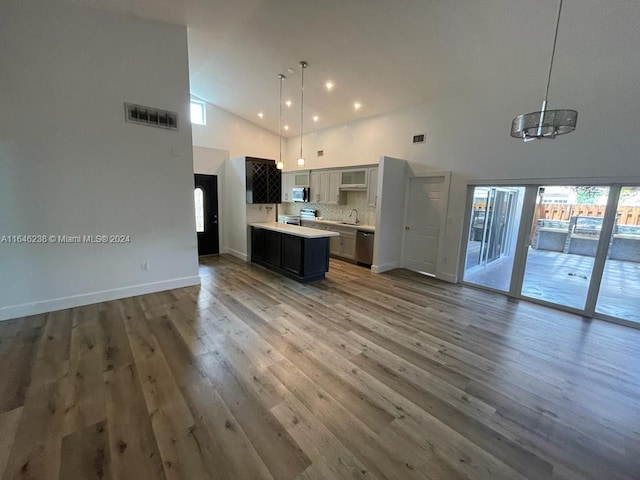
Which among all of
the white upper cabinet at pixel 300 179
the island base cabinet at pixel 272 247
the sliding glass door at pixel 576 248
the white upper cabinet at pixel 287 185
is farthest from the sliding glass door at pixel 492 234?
the white upper cabinet at pixel 287 185

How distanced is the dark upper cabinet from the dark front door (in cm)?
135

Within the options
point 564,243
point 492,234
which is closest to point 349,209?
point 492,234

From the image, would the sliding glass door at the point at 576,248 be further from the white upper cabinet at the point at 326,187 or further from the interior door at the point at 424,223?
the white upper cabinet at the point at 326,187

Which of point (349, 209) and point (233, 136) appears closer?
point (349, 209)

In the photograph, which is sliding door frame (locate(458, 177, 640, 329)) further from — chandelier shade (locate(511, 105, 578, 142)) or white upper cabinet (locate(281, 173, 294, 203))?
white upper cabinet (locate(281, 173, 294, 203))

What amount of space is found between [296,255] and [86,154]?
10.8 feet

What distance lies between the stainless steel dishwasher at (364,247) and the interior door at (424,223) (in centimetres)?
81

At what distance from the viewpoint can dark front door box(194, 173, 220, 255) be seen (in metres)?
6.56

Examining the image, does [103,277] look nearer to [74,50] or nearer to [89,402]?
[89,402]

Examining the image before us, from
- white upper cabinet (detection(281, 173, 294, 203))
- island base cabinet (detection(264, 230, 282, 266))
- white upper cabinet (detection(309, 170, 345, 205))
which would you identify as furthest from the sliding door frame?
white upper cabinet (detection(281, 173, 294, 203))

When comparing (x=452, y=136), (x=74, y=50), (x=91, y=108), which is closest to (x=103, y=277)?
(x=91, y=108)

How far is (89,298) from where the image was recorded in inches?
145

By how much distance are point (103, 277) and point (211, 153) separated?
3863 mm

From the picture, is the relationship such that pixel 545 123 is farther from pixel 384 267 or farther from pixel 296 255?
pixel 384 267
